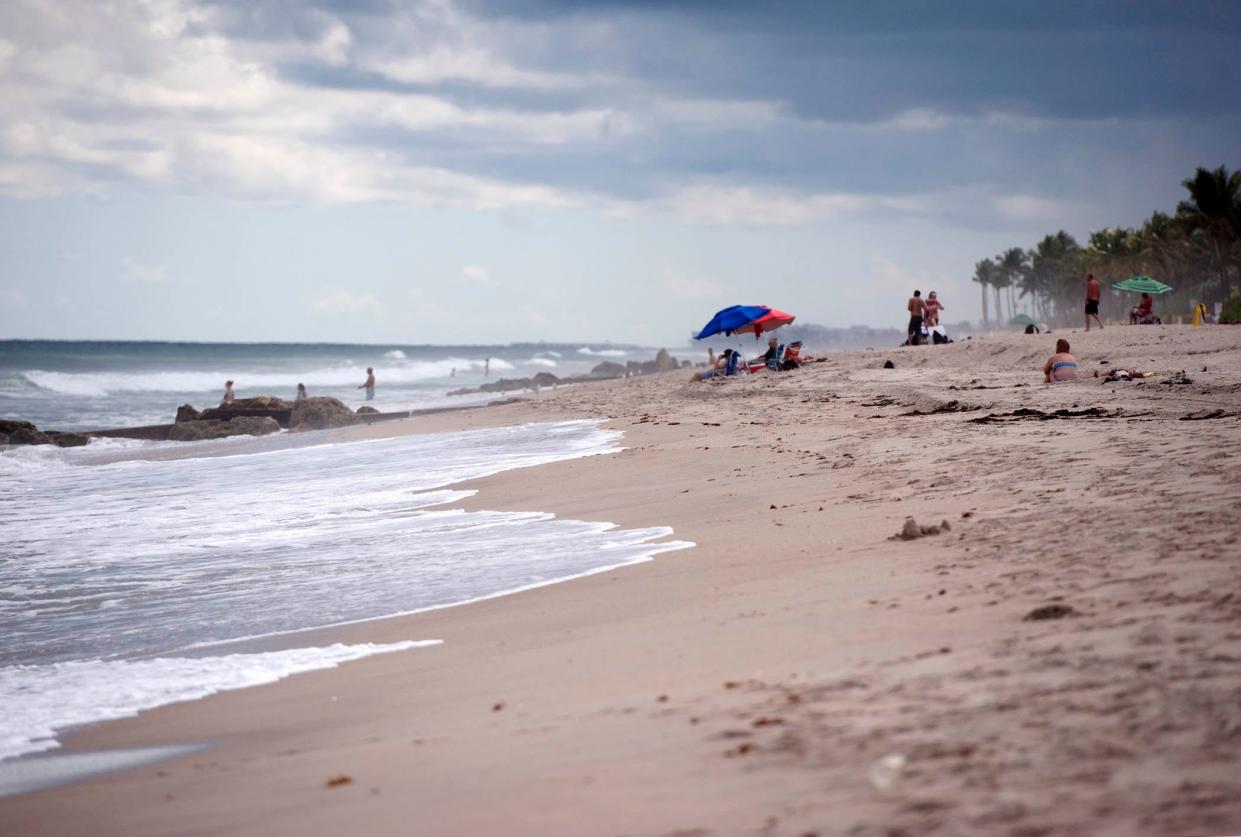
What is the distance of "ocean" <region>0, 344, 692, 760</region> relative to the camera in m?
5.71

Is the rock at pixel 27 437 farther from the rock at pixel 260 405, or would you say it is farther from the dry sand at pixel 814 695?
the dry sand at pixel 814 695

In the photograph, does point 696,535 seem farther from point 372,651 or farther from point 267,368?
point 267,368

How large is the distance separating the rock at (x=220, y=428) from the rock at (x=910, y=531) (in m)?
23.8

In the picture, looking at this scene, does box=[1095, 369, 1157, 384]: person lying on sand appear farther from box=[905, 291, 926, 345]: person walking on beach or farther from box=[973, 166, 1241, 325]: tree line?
box=[973, 166, 1241, 325]: tree line

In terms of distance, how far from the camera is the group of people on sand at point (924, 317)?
106 feet

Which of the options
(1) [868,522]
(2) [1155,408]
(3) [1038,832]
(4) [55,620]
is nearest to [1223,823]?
(3) [1038,832]

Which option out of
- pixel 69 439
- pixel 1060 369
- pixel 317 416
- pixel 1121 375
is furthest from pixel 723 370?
pixel 69 439

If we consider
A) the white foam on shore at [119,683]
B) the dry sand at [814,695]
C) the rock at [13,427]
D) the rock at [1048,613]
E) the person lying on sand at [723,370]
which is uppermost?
the person lying on sand at [723,370]

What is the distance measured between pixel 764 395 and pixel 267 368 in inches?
3161

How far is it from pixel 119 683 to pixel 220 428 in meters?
23.5

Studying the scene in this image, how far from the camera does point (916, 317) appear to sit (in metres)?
33.1

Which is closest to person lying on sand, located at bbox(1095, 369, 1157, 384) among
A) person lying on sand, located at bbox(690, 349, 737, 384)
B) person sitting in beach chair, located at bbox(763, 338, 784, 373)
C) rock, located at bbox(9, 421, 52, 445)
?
person sitting in beach chair, located at bbox(763, 338, 784, 373)

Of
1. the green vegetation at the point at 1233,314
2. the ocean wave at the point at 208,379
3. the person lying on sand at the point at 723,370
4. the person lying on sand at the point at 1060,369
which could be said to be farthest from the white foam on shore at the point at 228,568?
the ocean wave at the point at 208,379

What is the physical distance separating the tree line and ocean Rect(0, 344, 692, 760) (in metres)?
58.2
